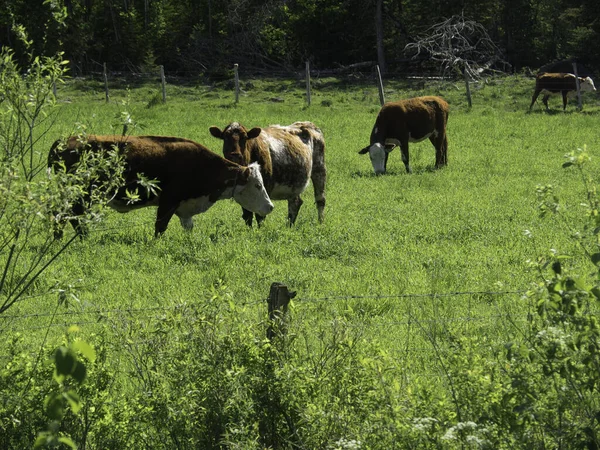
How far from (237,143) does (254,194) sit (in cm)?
79

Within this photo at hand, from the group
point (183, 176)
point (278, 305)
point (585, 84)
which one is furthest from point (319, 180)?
point (585, 84)

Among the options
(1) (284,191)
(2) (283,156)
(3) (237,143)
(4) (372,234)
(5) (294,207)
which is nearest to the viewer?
(4) (372,234)

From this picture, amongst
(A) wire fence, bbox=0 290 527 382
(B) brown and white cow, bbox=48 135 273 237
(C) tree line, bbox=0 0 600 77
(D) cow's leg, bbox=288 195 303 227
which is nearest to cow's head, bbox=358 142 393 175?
(D) cow's leg, bbox=288 195 303 227

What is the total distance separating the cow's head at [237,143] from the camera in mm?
12227

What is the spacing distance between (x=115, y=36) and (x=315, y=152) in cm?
3287

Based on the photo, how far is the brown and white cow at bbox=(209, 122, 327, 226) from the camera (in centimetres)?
1244

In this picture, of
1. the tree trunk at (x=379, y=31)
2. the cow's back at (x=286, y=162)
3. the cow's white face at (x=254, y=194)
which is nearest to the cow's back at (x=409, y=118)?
the cow's back at (x=286, y=162)

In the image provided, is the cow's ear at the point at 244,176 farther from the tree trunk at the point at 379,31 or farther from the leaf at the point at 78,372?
the tree trunk at the point at 379,31

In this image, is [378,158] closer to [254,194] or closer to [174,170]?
[254,194]

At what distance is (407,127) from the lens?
63.8 ft

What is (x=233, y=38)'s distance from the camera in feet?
142

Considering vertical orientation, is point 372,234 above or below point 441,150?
above

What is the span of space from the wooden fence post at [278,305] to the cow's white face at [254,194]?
664 cm

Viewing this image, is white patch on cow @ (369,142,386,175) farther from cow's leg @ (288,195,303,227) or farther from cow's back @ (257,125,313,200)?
cow's leg @ (288,195,303,227)
